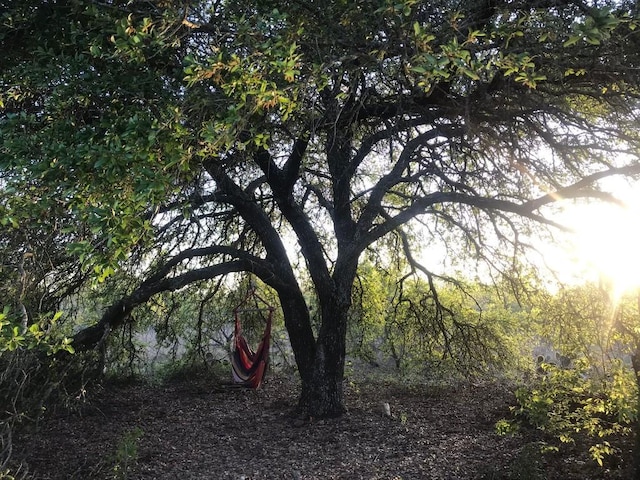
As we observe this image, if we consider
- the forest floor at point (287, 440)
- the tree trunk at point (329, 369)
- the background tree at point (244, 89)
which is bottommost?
the forest floor at point (287, 440)

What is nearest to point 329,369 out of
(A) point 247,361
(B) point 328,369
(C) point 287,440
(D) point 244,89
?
(B) point 328,369

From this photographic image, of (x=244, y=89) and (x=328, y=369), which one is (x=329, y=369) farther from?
(x=244, y=89)

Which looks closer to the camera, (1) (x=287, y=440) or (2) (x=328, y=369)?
(1) (x=287, y=440)

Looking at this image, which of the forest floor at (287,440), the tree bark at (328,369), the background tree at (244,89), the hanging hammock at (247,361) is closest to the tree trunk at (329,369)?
the tree bark at (328,369)

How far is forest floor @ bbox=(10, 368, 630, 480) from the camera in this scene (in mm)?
3842

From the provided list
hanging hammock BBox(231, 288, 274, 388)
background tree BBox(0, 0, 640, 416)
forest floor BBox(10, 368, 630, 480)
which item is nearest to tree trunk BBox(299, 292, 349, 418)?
forest floor BBox(10, 368, 630, 480)

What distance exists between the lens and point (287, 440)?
5043mm

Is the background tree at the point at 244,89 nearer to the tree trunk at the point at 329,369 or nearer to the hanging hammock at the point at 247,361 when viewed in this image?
the tree trunk at the point at 329,369

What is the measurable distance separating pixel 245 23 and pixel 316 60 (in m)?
0.40

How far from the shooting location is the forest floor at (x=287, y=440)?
151 inches

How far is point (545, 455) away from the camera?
3.87 metres

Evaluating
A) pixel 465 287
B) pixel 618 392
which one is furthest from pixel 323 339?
pixel 618 392

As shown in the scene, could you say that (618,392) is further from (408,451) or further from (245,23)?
(245,23)

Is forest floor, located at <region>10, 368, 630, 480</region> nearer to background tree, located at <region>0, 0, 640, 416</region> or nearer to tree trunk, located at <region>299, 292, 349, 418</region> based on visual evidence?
tree trunk, located at <region>299, 292, 349, 418</region>
